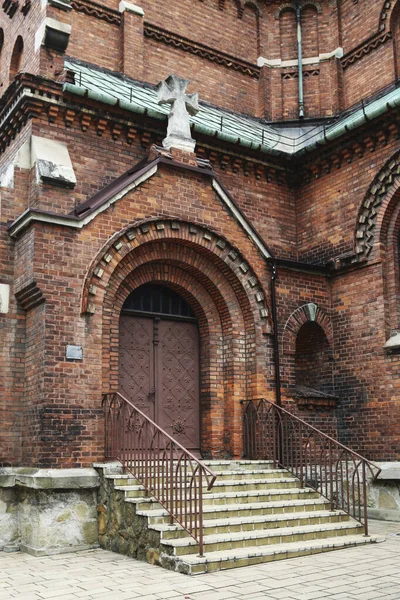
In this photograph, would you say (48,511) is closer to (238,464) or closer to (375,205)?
(238,464)

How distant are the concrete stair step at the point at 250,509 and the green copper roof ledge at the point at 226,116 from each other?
667 centimetres

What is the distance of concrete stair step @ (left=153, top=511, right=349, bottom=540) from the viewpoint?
8047 mm

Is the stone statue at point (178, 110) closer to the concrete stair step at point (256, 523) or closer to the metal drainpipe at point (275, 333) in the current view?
the metal drainpipe at point (275, 333)

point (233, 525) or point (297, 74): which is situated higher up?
point (297, 74)

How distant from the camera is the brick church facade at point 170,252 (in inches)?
397

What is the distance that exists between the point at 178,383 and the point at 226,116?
665 cm

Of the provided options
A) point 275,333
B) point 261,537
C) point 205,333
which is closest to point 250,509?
point 261,537

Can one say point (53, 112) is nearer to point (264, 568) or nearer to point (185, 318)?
point (185, 318)

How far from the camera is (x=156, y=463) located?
9.16 m

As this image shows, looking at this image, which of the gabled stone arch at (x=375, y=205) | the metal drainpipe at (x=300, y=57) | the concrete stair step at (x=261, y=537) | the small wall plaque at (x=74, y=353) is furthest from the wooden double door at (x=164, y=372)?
the metal drainpipe at (x=300, y=57)

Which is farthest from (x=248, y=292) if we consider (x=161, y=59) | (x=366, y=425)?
(x=161, y=59)

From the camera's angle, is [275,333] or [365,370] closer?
[275,333]

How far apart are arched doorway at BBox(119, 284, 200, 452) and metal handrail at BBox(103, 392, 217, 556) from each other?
122 cm

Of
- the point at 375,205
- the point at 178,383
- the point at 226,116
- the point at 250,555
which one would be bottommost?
the point at 250,555
